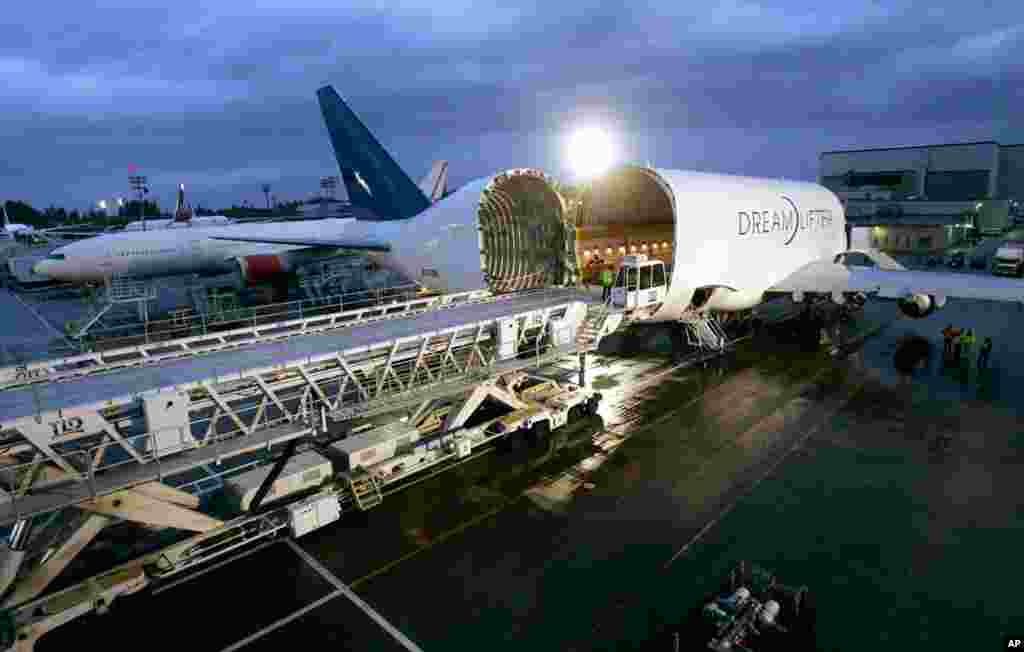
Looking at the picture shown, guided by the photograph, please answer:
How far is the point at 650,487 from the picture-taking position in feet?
46.5

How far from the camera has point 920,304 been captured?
77.4 ft

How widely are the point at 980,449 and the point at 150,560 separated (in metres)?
19.7

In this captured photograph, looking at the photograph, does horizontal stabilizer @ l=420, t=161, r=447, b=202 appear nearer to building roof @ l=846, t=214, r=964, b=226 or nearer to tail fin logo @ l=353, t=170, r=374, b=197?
tail fin logo @ l=353, t=170, r=374, b=197

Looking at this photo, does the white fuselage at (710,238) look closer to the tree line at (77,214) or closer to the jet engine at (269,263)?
the jet engine at (269,263)

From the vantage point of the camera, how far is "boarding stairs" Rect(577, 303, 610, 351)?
55.2ft

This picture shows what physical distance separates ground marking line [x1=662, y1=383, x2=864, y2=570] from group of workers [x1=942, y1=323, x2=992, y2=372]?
5.33m

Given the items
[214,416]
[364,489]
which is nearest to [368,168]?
[364,489]

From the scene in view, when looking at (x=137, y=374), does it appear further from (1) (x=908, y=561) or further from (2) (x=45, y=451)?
(1) (x=908, y=561)

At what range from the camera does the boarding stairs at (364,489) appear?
12.8 m

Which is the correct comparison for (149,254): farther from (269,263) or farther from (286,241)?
(286,241)

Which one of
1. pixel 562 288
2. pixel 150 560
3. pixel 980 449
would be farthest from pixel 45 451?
pixel 980 449

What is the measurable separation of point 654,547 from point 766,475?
4.57 meters

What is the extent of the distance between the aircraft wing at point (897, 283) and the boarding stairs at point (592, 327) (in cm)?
1158

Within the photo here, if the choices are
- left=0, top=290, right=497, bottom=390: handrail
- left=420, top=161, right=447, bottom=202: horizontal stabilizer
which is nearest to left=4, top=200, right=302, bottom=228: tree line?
left=420, top=161, right=447, bottom=202: horizontal stabilizer
